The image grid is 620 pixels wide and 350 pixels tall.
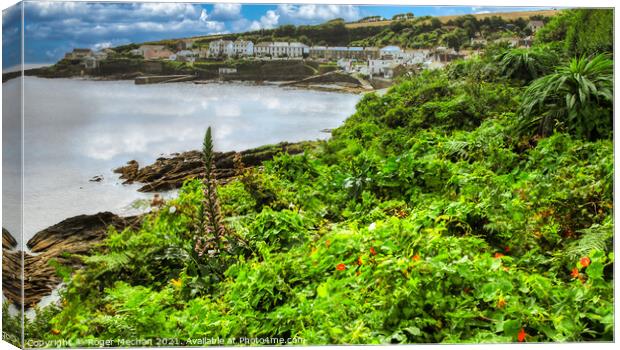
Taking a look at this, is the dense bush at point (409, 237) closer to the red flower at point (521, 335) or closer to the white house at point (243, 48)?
the red flower at point (521, 335)

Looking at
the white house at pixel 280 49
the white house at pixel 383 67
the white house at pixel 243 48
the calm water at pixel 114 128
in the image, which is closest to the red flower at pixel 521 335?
the calm water at pixel 114 128

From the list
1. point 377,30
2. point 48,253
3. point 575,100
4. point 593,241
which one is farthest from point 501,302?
point 48,253

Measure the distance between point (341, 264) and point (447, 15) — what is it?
1810 millimetres

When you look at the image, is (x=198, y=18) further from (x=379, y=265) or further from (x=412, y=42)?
(x=379, y=265)

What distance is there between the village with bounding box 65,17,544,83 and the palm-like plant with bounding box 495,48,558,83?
7cm

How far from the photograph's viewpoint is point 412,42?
6.06 metres

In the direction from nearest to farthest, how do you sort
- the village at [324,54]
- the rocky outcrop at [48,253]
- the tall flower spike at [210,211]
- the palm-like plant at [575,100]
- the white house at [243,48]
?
1. the rocky outcrop at [48,253]
2. the tall flower spike at [210,211]
3. the village at [324,54]
4. the white house at [243,48]
5. the palm-like plant at [575,100]

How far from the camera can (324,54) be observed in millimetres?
5941

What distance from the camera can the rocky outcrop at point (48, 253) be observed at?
5.43 meters

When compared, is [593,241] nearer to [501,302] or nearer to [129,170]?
[501,302]

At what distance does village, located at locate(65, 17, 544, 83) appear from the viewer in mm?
5777

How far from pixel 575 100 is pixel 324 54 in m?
1.69

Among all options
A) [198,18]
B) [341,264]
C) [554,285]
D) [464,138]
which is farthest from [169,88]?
[554,285]

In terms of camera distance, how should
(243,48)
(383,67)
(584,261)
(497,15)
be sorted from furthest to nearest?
1. (383,67)
2. (497,15)
3. (243,48)
4. (584,261)
